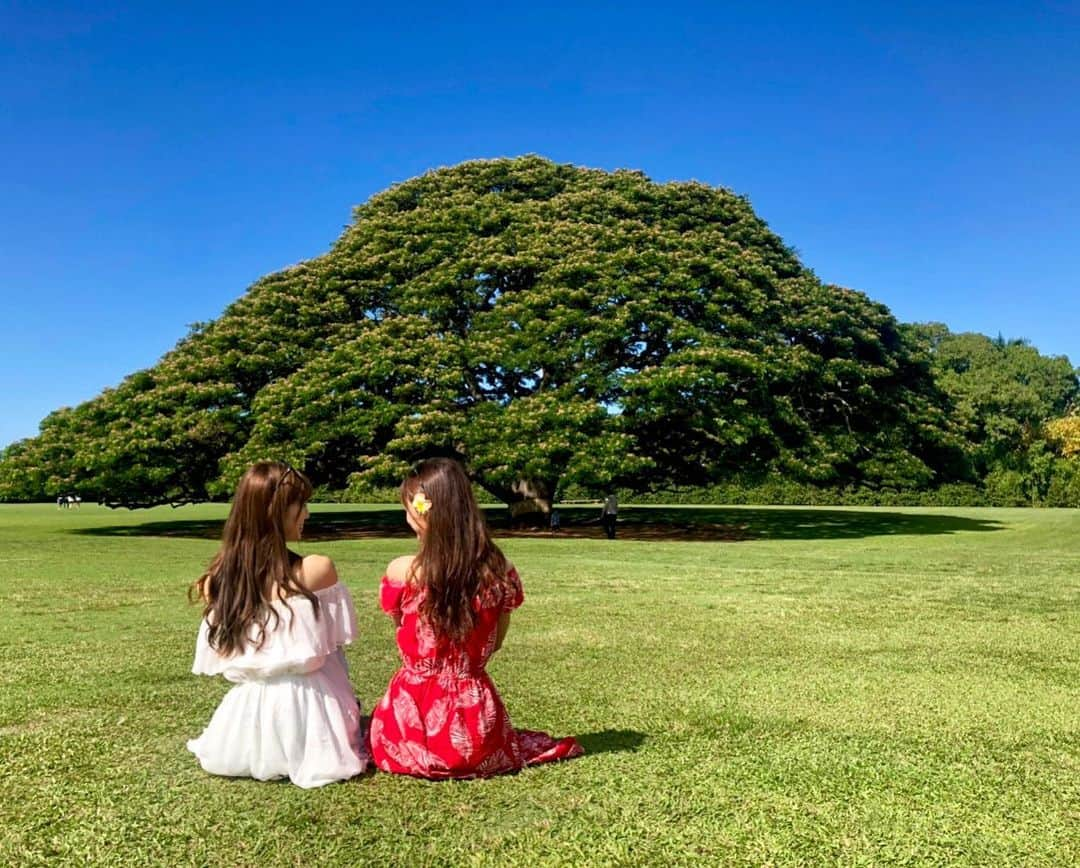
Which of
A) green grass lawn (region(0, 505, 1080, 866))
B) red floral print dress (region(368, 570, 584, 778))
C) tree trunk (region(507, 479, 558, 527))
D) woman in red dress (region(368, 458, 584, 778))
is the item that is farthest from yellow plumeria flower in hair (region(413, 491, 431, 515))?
tree trunk (region(507, 479, 558, 527))

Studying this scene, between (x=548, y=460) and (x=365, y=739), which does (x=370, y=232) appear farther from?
Result: (x=365, y=739)

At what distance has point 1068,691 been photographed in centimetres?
673

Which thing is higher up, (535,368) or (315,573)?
(535,368)

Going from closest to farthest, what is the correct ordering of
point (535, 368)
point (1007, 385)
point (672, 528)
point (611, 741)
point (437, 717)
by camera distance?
point (437, 717), point (611, 741), point (535, 368), point (672, 528), point (1007, 385)

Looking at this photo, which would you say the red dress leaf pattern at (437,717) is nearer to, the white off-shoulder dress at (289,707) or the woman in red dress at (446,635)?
the woman in red dress at (446,635)

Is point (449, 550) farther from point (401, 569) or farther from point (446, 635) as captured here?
point (446, 635)

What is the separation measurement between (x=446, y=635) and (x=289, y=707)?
0.89 meters

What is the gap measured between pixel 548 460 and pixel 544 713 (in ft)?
55.1

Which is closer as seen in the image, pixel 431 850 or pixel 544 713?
pixel 431 850

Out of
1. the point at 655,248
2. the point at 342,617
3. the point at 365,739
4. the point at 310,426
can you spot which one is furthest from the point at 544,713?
the point at 655,248

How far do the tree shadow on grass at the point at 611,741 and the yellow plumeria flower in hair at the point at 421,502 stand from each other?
1.79 metres

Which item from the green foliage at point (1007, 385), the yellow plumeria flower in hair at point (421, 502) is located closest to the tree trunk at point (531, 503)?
the yellow plumeria flower in hair at point (421, 502)

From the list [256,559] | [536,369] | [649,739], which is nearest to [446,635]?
[256,559]

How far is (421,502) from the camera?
178 inches
